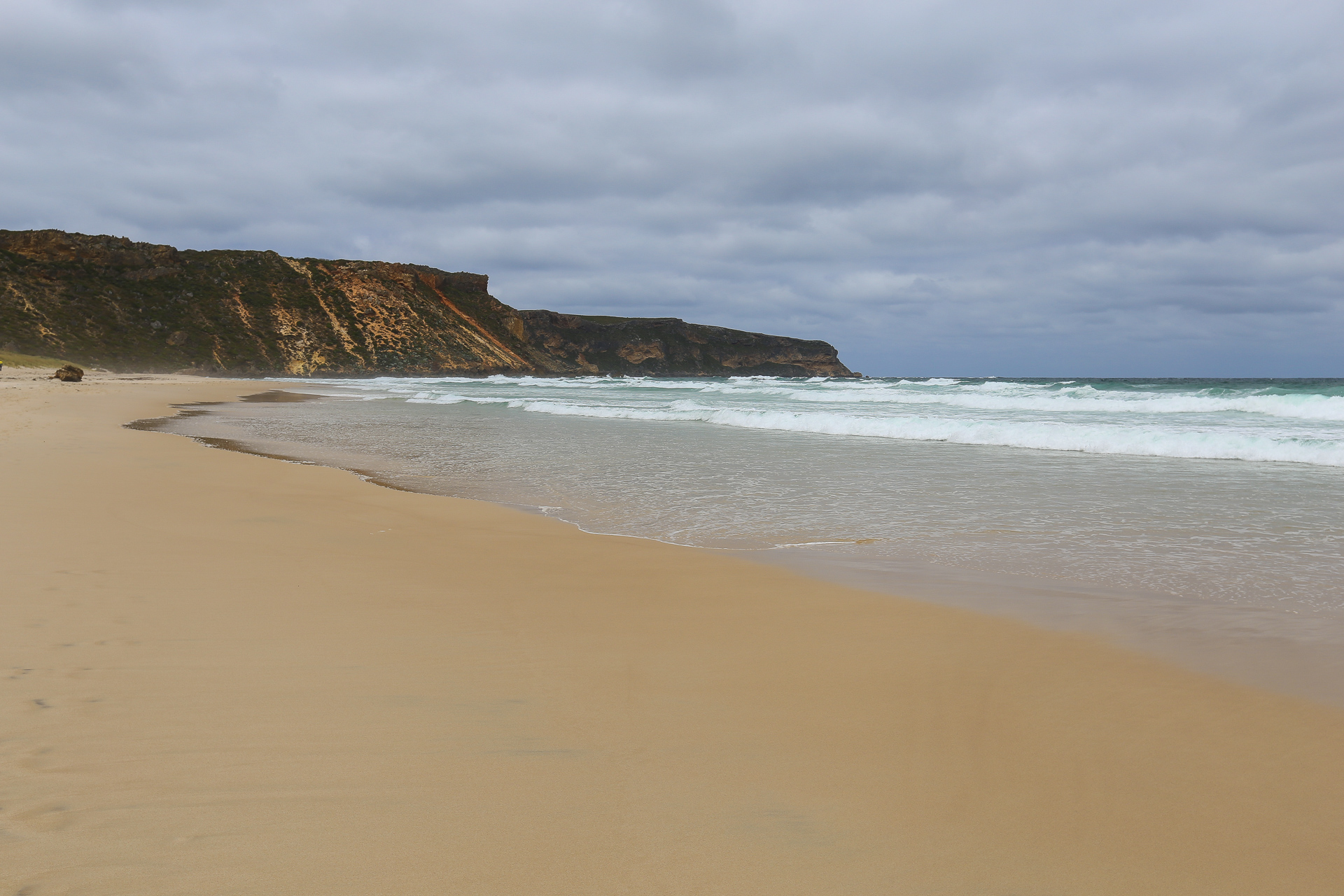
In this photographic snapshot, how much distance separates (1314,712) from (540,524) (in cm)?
455

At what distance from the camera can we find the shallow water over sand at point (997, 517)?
356cm

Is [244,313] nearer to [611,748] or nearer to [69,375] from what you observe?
[69,375]

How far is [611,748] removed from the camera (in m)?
2.15

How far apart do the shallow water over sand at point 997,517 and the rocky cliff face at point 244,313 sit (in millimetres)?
64710

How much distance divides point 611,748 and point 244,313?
278 feet

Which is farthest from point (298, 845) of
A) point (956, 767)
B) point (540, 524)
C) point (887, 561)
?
point (540, 524)

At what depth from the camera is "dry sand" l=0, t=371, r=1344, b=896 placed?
5.35 feet

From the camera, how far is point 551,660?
2.87 m

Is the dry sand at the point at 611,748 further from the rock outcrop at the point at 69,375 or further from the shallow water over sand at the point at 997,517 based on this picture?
the rock outcrop at the point at 69,375

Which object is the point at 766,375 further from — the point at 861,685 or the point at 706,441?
the point at 861,685

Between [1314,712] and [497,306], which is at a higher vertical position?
[497,306]

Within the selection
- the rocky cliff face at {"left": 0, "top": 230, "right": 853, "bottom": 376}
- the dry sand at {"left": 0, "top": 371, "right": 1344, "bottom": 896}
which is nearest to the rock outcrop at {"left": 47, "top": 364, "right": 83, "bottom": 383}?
the rocky cliff face at {"left": 0, "top": 230, "right": 853, "bottom": 376}

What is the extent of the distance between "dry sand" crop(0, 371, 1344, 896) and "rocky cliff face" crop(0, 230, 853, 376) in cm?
7115

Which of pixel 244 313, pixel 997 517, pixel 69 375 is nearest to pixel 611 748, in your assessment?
pixel 997 517
